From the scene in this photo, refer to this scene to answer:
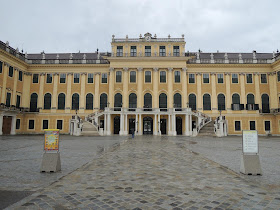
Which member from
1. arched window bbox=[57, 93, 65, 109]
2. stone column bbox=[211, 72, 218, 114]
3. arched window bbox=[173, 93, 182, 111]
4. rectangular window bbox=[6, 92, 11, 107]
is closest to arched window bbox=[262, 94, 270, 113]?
stone column bbox=[211, 72, 218, 114]

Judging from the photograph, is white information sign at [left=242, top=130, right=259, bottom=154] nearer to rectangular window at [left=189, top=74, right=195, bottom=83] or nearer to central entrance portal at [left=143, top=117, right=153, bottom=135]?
central entrance portal at [left=143, top=117, right=153, bottom=135]

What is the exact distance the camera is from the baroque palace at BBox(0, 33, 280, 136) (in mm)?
36469

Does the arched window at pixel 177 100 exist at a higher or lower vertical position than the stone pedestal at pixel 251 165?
higher

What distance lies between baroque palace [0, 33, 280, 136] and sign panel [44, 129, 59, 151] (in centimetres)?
2719

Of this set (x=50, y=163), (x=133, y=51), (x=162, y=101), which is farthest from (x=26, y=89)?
(x=50, y=163)

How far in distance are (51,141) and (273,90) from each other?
40.1 m

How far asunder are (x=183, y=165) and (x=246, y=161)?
2.42 meters

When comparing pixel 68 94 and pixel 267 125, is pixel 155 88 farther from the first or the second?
pixel 267 125

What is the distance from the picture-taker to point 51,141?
7.56m

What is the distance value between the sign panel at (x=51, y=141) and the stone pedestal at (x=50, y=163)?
0.24 meters

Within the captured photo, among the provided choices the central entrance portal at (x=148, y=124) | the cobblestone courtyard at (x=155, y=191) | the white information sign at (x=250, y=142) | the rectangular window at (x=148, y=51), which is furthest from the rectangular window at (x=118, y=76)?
the white information sign at (x=250, y=142)

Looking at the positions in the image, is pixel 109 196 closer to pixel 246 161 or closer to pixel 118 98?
pixel 246 161

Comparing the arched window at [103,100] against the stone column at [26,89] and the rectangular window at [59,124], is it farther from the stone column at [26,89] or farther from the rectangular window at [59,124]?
the stone column at [26,89]

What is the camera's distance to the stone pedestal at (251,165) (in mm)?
7027
